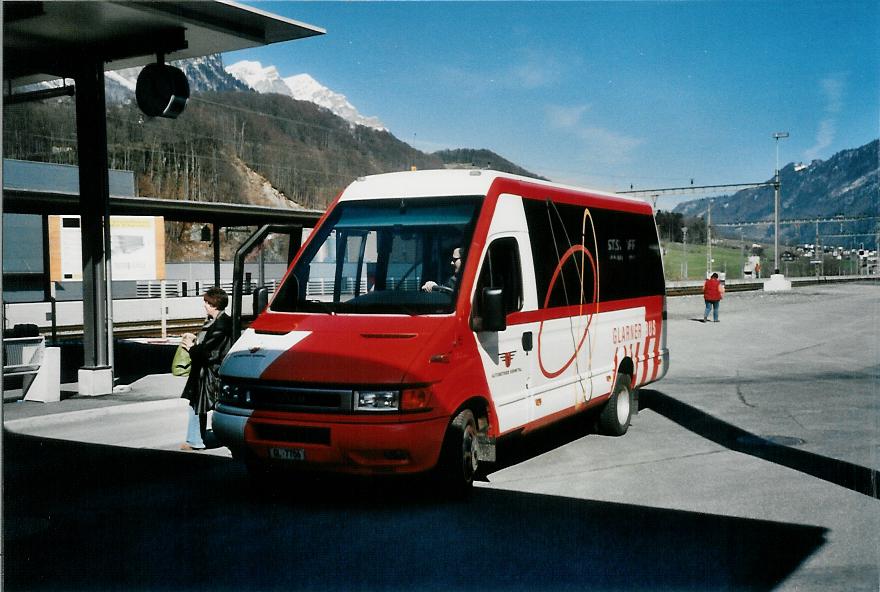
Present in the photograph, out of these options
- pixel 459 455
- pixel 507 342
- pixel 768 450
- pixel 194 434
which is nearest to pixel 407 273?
pixel 507 342

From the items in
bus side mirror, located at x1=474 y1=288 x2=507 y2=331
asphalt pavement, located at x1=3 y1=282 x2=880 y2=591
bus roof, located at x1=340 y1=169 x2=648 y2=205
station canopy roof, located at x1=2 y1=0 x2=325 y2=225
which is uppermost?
station canopy roof, located at x1=2 y1=0 x2=325 y2=225

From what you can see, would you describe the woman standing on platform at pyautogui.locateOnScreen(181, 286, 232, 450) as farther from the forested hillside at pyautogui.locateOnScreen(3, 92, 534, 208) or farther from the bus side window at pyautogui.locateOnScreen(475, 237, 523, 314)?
the forested hillside at pyautogui.locateOnScreen(3, 92, 534, 208)

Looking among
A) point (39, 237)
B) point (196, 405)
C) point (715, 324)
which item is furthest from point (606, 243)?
point (39, 237)

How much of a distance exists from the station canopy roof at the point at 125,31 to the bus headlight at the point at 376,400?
6972 mm

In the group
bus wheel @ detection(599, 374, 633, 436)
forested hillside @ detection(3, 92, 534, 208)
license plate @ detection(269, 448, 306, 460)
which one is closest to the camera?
license plate @ detection(269, 448, 306, 460)

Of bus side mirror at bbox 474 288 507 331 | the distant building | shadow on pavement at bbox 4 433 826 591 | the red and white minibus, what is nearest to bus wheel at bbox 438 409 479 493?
the red and white minibus

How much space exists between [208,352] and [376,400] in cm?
269

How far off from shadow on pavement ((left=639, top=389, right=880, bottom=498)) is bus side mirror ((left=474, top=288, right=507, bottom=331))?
3497 millimetres

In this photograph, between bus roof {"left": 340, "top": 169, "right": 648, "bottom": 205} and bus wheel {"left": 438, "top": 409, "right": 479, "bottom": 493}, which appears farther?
bus roof {"left": 340, "top": 169, "right": 648, "bottom": 205}

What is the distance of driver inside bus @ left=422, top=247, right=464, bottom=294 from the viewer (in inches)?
294

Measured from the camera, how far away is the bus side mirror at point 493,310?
7.33 meters

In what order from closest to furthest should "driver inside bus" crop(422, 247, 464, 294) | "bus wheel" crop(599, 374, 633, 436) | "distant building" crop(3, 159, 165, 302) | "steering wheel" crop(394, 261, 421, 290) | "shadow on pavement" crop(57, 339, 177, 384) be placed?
1. "driver inside bus" crop(422, 247, 464, 294)
2. "steering wheel" crop(394, 261, 421, 290)
3. "bus wheel" crop(599, 374, 633, 436)
4. "shadow on pavement" crop(57, 339, 177, 384)
5. "distant building" crop(3, 159, 165, 302)

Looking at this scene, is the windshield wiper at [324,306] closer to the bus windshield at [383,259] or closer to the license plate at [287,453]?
the bus windshield at [383,259]

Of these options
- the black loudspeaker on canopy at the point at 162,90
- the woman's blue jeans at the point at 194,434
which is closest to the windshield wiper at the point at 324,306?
the woman's blue jeans at the point at 194,434
